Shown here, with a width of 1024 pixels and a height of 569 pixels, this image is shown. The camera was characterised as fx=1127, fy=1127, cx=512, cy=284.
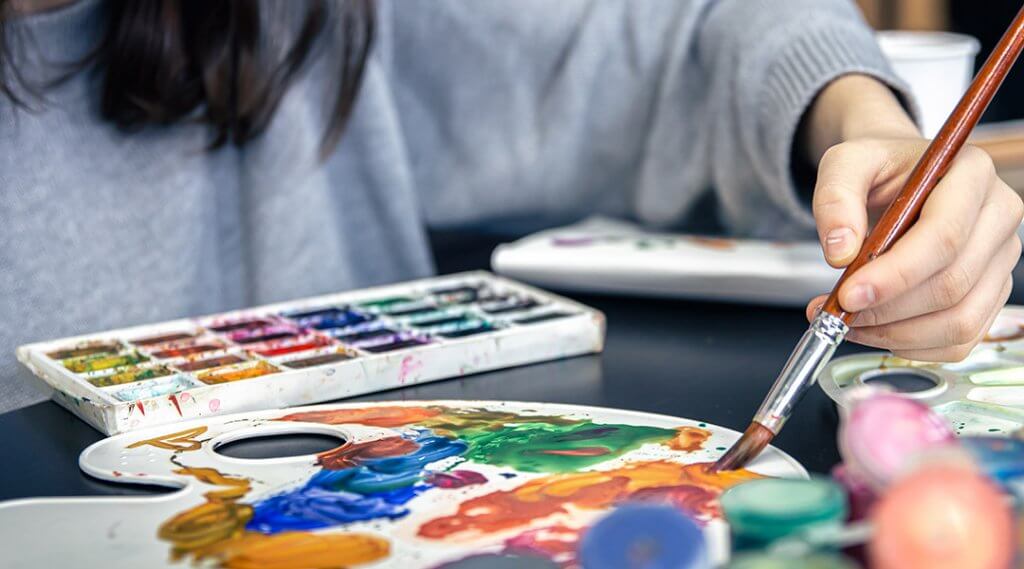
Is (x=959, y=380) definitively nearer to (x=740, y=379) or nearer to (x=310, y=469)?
(x=740, y=379)

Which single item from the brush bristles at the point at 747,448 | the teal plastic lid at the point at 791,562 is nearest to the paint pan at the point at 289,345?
the brush bristles at the point at 747,448

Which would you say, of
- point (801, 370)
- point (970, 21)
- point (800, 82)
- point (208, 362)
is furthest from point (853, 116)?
point (970, 21)

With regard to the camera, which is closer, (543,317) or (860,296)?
(860,296)

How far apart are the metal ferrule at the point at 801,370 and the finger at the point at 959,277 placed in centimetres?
6

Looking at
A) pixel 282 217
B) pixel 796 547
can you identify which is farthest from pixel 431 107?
pixel 796 547

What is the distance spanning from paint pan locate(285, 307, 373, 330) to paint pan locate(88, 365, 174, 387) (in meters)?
0.09

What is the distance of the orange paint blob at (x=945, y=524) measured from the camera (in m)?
0.25

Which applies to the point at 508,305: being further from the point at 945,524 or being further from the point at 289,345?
the point at 945,524

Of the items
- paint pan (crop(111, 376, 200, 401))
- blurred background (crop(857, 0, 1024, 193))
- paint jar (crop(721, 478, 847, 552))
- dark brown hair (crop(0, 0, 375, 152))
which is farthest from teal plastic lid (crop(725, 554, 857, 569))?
blurred background (crop(857, 0, 1024, 193))

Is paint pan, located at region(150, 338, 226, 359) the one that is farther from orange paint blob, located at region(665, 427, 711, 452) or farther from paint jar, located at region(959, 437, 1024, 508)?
paint jar, located at region(959, 437, 1024, 508)

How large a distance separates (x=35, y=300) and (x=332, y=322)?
0.30 m

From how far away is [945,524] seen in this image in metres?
0.25

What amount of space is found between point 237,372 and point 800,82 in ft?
1.38

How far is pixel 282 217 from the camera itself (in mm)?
922
